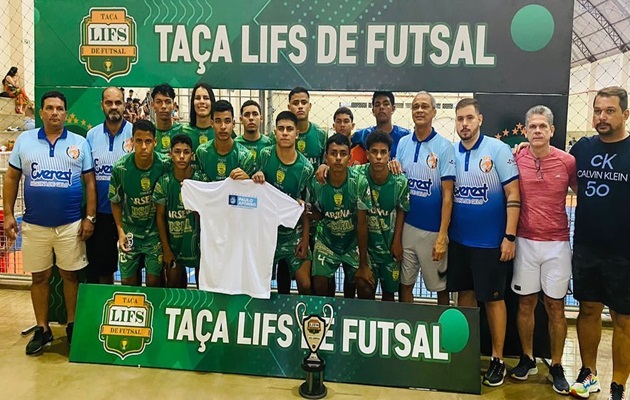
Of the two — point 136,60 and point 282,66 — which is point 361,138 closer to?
point 282,66

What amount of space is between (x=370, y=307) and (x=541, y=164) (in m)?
1.56

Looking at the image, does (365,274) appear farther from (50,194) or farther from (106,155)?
(50,194)

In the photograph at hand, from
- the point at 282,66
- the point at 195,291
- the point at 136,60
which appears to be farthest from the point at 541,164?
the point at 136,60

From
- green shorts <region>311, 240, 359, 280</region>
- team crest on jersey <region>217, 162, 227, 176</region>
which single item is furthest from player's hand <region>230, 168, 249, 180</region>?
green shorts <region>311, 240, 359, 280</region>

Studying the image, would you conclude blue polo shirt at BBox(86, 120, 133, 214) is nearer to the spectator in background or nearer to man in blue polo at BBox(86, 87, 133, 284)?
man in blue polo at BBox(86, 87, 133, 284)

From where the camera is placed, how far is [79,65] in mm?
4539

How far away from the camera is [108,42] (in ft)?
14.7

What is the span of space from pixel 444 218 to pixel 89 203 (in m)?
2.77

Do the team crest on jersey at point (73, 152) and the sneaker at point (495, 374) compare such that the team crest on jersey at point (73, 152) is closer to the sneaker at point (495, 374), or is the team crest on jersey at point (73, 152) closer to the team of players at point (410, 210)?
the team of players at point (410, 210)

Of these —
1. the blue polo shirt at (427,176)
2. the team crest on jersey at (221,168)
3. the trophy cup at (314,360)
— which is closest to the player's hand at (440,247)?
the blue polo shirt at (427,176)

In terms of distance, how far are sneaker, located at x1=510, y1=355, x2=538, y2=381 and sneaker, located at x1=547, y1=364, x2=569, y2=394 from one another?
0.16 meters

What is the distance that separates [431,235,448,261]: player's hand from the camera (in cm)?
371

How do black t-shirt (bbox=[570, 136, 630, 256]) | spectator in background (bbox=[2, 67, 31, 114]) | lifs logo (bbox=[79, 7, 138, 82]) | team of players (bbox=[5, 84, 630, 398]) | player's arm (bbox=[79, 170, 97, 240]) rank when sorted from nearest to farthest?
black t-shirt (bbox=[570, 136, 630, 256]) → team of players (bbox=[5, 84, 630, 398]) → player's arm (bbox=[79, 170, 97, 240]) → lifs logo (bbox=[79, 7, 138, 82]) → spectator in background (bbox=[2, 67, 31, 114])

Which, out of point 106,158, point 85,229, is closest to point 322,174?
point 106,158
